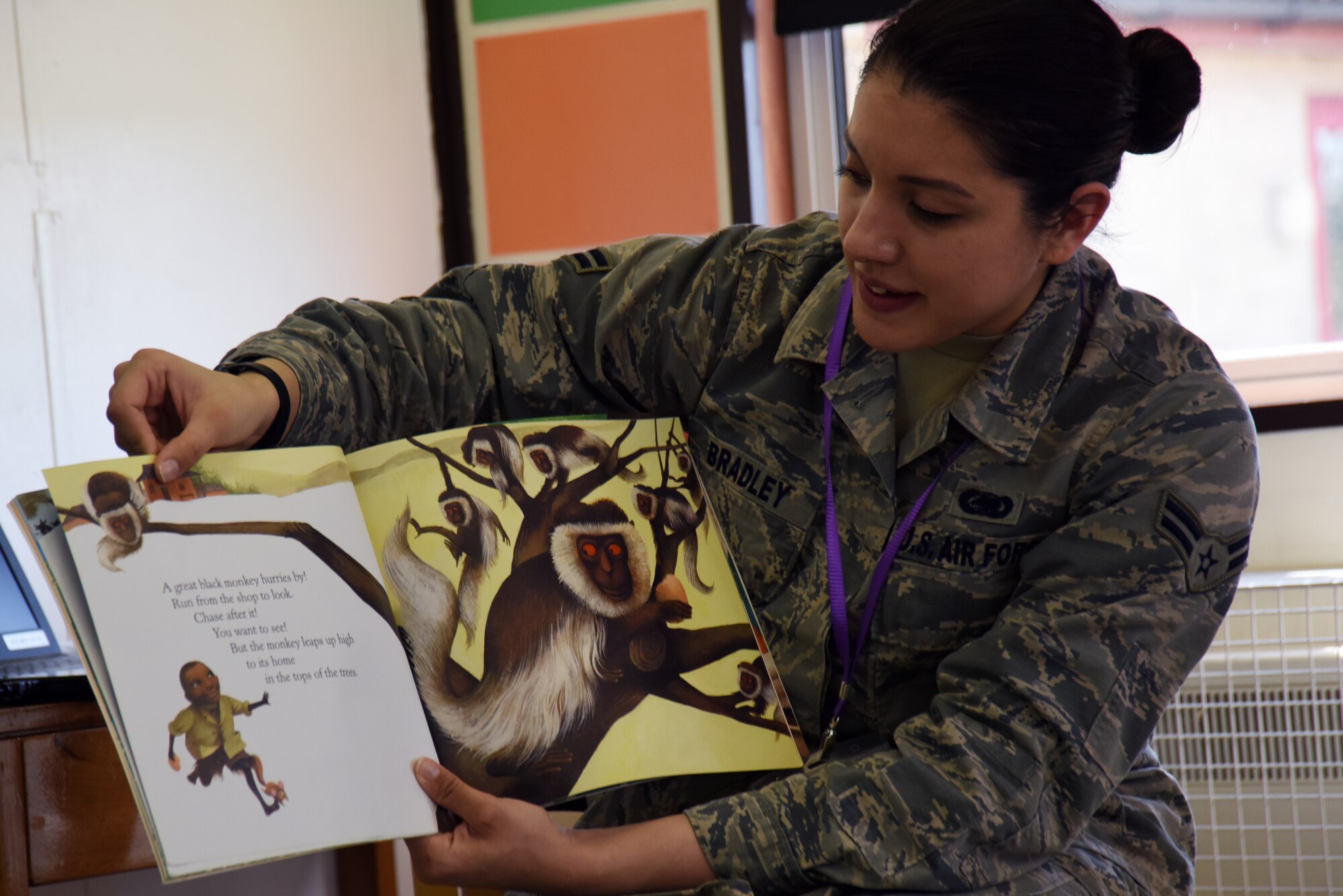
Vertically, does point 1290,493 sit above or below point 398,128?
below

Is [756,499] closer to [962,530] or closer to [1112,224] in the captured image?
[962,530]

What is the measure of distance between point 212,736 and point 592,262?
0.61m

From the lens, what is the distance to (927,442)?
3.27 feet

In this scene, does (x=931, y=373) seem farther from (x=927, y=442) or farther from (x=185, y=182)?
(x=185, y=182)

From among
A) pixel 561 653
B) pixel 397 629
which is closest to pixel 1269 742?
pixel 561 653

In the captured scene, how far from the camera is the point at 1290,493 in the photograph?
1792 millimetres

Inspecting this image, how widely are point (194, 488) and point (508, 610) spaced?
0.24m

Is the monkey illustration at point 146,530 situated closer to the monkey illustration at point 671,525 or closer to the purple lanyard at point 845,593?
the monkey illustration at point 671,525

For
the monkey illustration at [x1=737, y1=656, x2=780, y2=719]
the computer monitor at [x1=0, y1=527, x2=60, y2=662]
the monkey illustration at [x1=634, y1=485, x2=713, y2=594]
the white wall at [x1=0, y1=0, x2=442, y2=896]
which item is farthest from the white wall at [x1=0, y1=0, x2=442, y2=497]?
the monkey illustration at [x1=737, y1=656, x2=780, y2=719]

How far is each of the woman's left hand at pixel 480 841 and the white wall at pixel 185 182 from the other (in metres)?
0.84

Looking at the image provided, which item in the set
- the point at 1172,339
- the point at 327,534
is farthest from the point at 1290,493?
the point at 327,534

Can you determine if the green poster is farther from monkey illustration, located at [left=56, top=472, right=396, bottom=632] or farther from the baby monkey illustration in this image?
the baby monkey illustration

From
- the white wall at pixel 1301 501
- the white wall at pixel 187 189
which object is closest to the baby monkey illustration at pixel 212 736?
the white wall at pixel 187 189

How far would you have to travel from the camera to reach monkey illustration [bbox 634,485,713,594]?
96 centimetres
